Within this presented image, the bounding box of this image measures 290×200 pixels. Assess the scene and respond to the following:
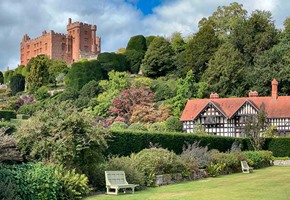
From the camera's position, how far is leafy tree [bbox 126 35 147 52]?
270 ft

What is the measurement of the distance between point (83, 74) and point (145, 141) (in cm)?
4848

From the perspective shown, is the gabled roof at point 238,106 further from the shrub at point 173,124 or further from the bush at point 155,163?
the bush at point 155,163

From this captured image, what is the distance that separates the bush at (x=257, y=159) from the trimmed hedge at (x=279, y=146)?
569cm

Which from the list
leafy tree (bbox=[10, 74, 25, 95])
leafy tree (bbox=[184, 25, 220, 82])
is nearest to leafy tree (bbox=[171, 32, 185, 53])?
leafy tree (bbox=[184, 25, 220, 82])

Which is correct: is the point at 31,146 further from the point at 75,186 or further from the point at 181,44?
the point at 181,44

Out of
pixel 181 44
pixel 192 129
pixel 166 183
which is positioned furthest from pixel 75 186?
pixel 181 44

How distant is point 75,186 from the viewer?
12312mm

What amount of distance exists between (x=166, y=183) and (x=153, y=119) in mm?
29615

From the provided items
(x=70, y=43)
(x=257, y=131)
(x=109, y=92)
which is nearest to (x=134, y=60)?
(x=109, y=92)

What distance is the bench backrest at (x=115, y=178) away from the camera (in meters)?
13.9

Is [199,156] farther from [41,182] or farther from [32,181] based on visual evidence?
[32,181]

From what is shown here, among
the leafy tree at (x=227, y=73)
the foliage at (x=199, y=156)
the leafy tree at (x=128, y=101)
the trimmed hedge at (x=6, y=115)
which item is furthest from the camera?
the leafy tree at (x=227, y=73)

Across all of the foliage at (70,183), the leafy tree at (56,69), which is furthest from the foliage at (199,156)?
the leafy tree at (56,69)

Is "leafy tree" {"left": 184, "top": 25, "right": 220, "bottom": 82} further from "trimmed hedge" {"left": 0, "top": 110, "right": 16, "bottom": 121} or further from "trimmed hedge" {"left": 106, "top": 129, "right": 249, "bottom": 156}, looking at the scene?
"trimmed hedge" {"left": 0, "top": 110, "right": 16, "bottom": 121}
